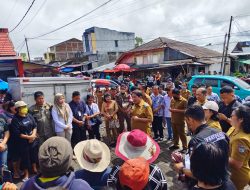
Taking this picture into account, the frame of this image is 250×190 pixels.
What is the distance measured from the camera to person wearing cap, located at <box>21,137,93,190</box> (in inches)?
68.5

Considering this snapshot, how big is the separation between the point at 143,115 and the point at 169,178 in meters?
1.57

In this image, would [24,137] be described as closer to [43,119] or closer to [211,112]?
[43,119]

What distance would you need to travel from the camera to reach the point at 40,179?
1802mm

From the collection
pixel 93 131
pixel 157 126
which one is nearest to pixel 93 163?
pixel 93 131

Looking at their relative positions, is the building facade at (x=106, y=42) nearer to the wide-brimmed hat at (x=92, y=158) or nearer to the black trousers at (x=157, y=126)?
the black trousers at (x=157, y=126)

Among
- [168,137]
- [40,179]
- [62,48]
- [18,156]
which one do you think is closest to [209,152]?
[40,179]

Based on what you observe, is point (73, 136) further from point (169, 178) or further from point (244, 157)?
point (244, 157)

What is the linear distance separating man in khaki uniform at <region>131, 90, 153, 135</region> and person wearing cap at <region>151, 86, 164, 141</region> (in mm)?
1307

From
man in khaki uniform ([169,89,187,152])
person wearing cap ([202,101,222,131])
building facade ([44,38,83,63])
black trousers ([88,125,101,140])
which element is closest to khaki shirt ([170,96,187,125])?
man in khaki uniform ([169,89,187,152])

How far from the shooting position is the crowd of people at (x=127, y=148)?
1851 mm

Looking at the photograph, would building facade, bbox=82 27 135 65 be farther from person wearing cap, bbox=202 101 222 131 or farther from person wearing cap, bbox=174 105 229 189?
person wearing cap, bbox=174 105 229 189

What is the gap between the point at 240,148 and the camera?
270cm

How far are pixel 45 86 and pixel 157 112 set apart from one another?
11.0 feet

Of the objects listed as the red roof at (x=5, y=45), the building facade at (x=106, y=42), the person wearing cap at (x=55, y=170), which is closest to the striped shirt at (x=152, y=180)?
the person wearing cap at (x=55, y=170)
